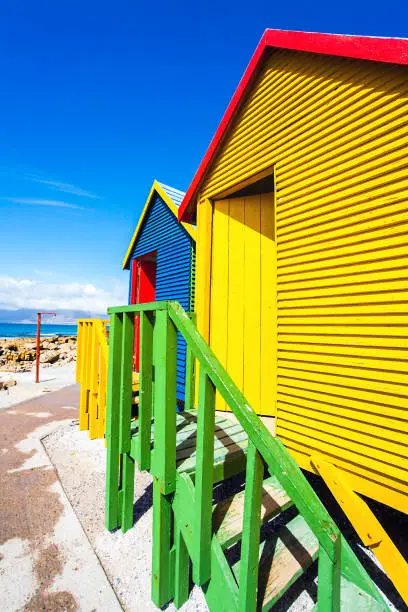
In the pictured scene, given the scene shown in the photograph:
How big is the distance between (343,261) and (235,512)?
8.45 ft

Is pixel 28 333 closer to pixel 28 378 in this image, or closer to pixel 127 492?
pixel 28 378

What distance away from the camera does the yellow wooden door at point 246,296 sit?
15.1 feet

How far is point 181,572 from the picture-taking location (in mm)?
2219

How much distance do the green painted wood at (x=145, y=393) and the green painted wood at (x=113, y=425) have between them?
0.49 m

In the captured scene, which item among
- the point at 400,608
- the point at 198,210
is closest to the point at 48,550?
the point at 400,608

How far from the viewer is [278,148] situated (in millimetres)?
3973

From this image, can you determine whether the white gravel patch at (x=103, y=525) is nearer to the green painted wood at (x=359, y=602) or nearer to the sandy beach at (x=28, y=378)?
the green painted wood at (x=359, y=602)

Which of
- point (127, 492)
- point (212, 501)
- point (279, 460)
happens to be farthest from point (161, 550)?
point (279, 460)

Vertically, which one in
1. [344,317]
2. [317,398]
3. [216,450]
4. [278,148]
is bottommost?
[216,450]

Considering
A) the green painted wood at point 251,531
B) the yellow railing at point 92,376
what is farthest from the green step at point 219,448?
the yellow railing at point 92,376

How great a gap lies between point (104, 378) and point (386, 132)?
4665 mm

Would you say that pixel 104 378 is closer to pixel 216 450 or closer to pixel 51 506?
pixel 51 506

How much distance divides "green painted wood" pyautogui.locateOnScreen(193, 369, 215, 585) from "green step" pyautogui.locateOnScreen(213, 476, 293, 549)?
0.11m

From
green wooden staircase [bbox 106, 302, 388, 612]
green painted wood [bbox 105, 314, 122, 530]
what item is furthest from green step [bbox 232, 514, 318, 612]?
green painted wood [bbox 105, 314, 122, 530]
